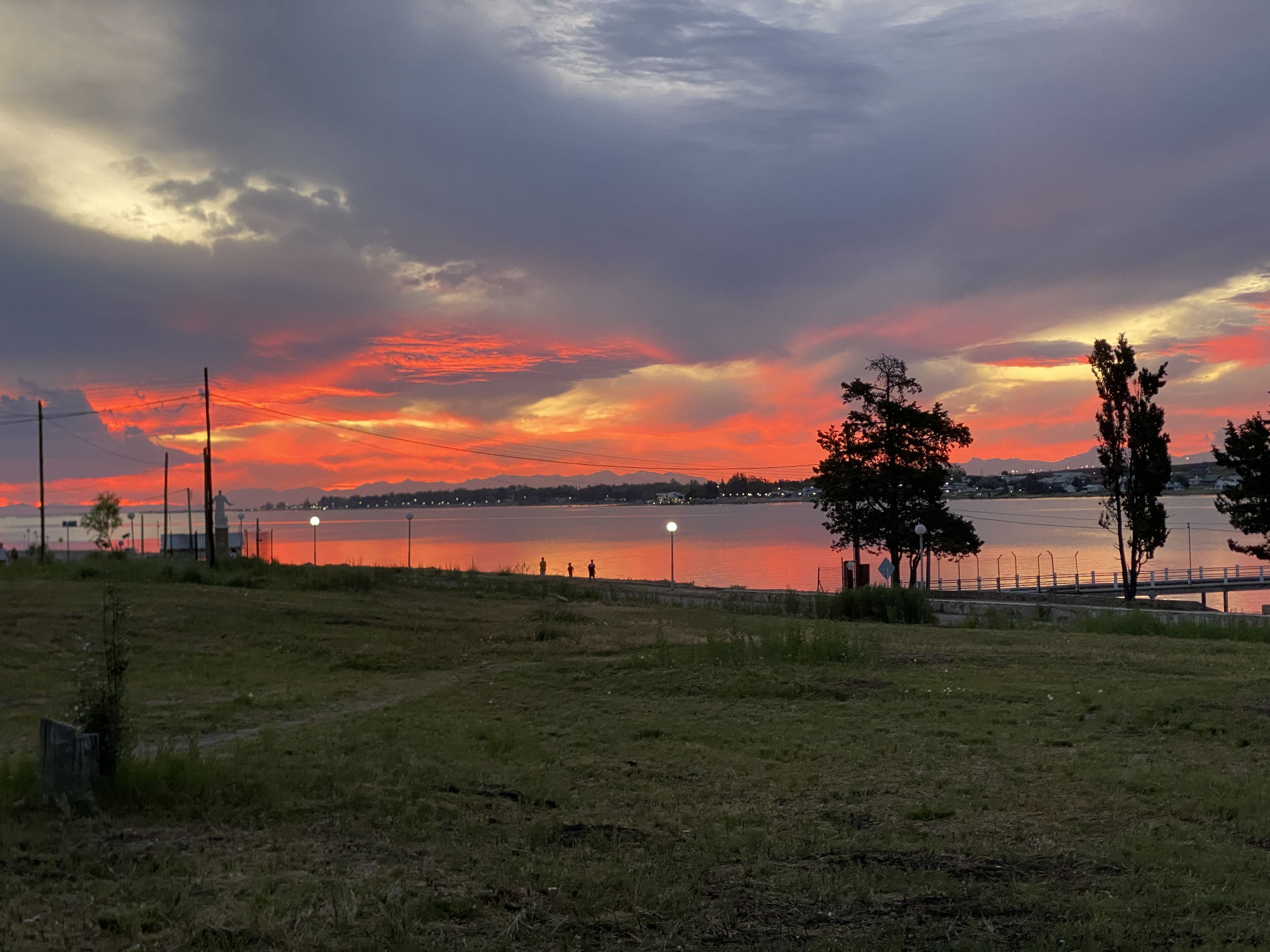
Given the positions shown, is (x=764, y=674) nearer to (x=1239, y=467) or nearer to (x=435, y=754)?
(x=435, y=754)

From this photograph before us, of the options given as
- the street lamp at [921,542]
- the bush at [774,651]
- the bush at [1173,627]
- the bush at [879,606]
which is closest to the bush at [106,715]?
the bush at [774,651]

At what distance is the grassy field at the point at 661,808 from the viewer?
506 cm

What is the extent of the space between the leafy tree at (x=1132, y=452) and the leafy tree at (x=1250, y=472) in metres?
2.40

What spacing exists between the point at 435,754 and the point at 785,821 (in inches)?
141

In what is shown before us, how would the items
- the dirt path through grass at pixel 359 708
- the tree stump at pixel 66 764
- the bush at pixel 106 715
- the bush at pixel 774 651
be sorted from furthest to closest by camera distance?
1. the bush at pixel 774 651
2. the dirt path through grass at pixel 359 708
3. the bush at pixel 106 715
4. the tree stump at pixel 66 764

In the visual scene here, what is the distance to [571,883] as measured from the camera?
18.5 ft

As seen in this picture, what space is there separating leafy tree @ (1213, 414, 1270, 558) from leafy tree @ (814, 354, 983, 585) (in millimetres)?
10573

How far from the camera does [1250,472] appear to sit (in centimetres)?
4112

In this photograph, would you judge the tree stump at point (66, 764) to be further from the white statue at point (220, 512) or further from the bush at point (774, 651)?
the white statue at point (220, 512)

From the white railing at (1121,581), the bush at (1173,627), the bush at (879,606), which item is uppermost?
the bush at (879,606)

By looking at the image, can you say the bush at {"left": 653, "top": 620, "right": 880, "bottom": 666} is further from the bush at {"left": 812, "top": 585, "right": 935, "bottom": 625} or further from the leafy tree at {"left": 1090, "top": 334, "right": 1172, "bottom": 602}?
the leafy tree at {"left": 1090, "top": 334, "right": 1172, "bottom": 602}

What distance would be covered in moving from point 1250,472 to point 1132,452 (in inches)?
176

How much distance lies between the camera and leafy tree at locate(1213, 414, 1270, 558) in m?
40.5

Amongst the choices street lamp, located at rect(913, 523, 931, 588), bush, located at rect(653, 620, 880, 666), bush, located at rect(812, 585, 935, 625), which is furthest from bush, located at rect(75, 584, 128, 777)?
street lamp, located at rect(913, 523, 931, 588)
